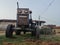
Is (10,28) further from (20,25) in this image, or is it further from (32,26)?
(32,26)

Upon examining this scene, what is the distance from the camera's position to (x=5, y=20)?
48.2m

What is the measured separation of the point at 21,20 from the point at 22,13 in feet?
1.90

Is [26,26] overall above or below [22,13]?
below

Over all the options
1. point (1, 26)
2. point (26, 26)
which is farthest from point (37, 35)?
point (1, 26)

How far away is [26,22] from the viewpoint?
639 inches

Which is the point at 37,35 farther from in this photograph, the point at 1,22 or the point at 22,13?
the point at 1,22

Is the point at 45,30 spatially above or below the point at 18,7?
below

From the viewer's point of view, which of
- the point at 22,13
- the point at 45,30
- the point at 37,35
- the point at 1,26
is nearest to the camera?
the point at 37,35

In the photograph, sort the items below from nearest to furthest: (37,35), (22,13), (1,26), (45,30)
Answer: (37,35)
(22,13)
(45,30)
(1,26)

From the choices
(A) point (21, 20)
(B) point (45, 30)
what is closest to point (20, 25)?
(A) point (21, 20)

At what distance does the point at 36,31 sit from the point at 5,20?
3358cm

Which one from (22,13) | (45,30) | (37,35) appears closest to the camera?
(37,35)

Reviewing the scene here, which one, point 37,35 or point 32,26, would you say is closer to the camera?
point 37,35

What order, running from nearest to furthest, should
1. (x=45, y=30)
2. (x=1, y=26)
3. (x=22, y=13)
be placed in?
(x=22, y=13) < (x=45, y=30) < (x=1, y=26)
